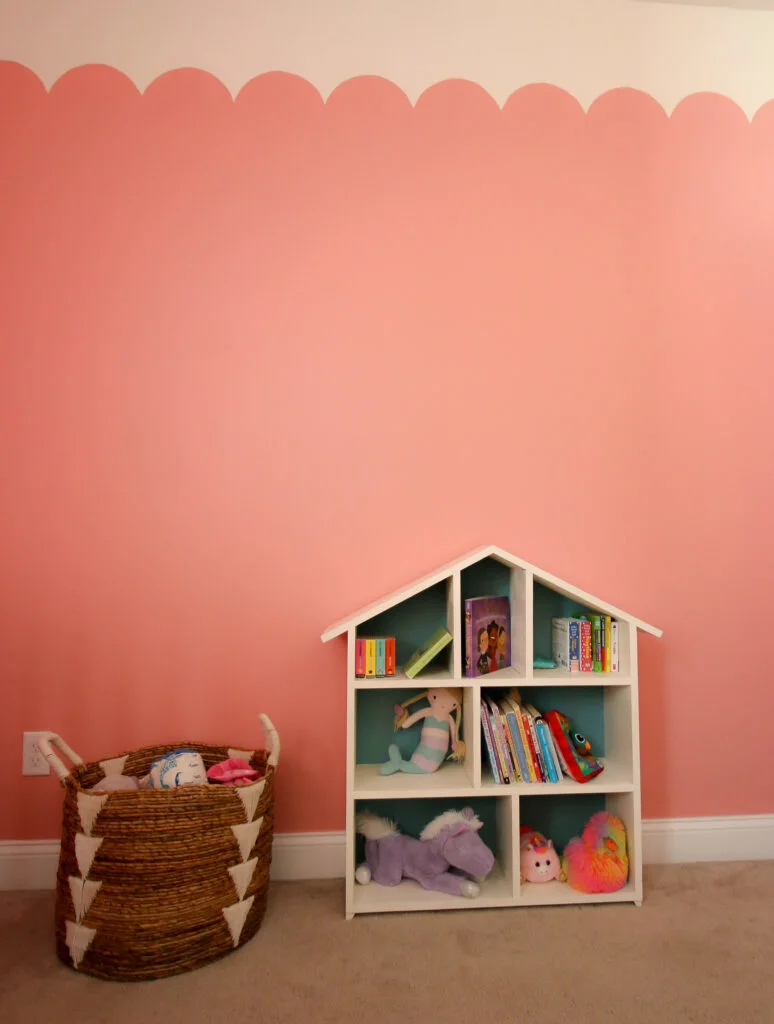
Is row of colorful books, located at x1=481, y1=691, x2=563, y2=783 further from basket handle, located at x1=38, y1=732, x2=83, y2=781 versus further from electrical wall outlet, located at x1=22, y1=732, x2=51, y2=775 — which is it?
electrical wall outlet, located at x1=22, y1=732, x2=51, y2=775

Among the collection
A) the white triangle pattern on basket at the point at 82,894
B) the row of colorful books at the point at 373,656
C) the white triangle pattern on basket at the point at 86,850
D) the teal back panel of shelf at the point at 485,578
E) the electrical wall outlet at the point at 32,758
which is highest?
the teal back panel of shelf at the point at 485,578

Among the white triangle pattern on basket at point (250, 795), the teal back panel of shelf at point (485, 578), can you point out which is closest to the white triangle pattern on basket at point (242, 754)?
the white triangle pattern on basket at point (250, 795)

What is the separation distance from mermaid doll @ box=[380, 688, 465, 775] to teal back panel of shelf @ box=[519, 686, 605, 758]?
8.8 inches

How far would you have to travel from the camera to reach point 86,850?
1.33m

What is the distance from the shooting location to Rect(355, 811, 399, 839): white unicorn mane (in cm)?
168

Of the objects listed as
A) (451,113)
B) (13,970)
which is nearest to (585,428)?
(451,113)

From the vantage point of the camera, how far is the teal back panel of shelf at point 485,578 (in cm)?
183

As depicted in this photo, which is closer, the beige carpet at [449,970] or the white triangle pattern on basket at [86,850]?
the beige carpet at [449,970]

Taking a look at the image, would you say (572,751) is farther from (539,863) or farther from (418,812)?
(418,812)

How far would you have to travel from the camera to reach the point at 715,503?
75.5 inches

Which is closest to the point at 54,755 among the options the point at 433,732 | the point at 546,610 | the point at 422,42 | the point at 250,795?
the point at 250,795

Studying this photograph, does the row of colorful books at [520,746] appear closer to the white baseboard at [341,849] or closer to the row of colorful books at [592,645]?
the row of colorful books at [592,645]

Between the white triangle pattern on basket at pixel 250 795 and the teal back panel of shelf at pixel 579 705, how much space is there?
29.7 inches

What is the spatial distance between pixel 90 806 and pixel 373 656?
654mm
